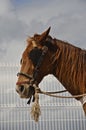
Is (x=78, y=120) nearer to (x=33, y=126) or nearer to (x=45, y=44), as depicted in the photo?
(x=33, y=126)

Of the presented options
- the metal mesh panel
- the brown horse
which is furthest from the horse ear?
the metal mesh panel

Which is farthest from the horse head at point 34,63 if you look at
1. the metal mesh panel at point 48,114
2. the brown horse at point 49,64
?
the metal mesh panel at point 48,114

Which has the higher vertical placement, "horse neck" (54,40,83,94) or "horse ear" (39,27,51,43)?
"horse ear" (39,27,51,43)

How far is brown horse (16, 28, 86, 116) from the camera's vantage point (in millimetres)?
4828

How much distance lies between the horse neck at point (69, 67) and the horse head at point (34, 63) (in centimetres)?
8

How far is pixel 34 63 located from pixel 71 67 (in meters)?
0.38

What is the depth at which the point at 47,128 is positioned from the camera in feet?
45.3

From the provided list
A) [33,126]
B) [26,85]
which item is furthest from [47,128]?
[26,85]

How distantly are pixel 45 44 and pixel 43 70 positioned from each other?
0.88 ft

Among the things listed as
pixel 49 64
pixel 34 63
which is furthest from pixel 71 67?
pixel 34 63

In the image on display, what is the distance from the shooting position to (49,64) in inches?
193

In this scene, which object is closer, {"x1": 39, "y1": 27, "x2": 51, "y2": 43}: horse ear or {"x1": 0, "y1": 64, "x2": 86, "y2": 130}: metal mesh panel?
{"x1": 39, "y1": 27, "x2": 51, "y2": 43}: horse ear

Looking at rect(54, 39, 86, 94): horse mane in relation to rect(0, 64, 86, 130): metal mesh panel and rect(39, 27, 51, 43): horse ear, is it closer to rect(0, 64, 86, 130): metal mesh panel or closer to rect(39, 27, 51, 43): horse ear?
rect(39, 27, 51, 43): horse ear

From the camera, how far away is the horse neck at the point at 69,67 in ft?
15.8
